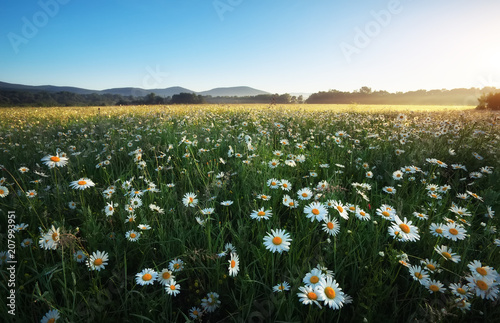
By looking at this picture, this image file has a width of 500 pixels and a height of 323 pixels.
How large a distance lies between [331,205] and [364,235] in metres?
0.34

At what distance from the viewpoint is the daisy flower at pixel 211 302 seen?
4.33ft

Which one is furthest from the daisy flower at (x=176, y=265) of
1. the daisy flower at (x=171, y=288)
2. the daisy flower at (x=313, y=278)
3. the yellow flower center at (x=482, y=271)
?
the yellow flower center at (x=482, y=271)

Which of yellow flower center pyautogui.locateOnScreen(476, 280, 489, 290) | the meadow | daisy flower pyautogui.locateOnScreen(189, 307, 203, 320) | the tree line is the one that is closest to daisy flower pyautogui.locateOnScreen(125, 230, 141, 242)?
the meadow

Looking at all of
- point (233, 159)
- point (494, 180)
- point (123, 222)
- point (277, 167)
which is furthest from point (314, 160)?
point (123, 222)

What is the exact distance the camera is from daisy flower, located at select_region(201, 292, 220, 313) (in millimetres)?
1320

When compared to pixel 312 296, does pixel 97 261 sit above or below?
below

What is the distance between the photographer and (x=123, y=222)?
193 centimetres

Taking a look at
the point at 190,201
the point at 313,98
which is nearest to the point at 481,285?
the point at 190,201

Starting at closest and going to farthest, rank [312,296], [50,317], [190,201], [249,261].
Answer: [312,296]
[50,317]
[249,261]
[190,201]

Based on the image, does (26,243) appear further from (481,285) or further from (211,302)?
(481,285)

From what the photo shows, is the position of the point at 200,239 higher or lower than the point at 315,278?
lower

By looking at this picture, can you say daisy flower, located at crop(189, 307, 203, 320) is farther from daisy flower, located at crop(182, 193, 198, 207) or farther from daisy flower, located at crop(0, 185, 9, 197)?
daisy flower, located at crop(0, 185, 9, 197)

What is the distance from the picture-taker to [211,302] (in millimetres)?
1333

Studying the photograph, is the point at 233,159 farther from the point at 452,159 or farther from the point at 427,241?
the point at 452,159
